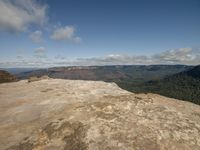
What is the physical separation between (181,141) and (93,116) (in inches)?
191

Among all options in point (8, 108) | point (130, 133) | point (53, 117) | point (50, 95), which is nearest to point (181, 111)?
point (130, 133)

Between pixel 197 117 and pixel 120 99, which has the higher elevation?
pixel 120 99

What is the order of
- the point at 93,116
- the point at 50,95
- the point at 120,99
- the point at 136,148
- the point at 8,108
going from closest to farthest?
the point at 136,148 → the point at 93,116 → the point at 120,99 → the point at 8,108 → the point at 50,95

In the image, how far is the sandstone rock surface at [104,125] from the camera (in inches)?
356

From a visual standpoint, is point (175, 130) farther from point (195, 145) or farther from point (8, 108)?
point (8, 108)

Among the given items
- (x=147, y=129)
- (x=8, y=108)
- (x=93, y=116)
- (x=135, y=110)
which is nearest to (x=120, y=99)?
(x=135, y=110)

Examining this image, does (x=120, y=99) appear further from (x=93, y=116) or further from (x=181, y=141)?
(x=181, y=141)

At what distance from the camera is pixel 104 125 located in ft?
33.7

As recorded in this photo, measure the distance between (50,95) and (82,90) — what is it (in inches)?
117

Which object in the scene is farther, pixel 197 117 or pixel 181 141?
pixel 197 117

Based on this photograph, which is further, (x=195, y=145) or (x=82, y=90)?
(x=82, y=90)

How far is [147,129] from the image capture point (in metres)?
9.86

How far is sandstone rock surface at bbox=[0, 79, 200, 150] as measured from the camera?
29.6 ft

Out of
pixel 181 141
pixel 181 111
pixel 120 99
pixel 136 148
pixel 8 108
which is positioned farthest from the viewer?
pixel 8 108
